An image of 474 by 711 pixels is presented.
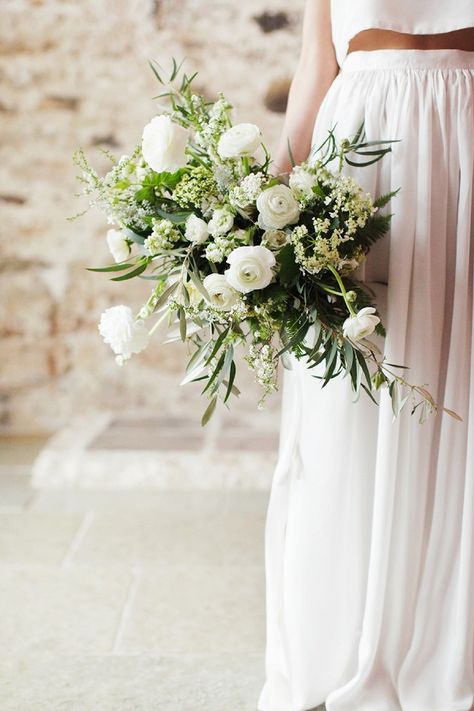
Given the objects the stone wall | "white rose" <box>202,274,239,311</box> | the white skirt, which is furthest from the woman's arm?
the stone wall

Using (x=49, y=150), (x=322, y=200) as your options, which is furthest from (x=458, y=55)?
(x=49, y=150)

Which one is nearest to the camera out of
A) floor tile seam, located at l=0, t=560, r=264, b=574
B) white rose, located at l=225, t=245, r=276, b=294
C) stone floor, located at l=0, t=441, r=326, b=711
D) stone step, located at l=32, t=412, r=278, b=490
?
white rose, located at l=225, t=245, r=276, b=294

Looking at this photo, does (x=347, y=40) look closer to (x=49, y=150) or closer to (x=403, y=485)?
(x=403, y=485)

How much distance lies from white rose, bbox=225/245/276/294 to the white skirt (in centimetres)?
34

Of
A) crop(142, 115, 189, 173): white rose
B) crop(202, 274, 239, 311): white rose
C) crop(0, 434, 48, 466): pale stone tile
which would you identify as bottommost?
crop(0, 434, 48, 466): pale stone tile

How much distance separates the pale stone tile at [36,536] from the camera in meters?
2.75

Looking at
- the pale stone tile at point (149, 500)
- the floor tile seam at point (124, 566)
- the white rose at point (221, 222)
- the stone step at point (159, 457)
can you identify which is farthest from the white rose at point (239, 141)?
the stone step at point (159, 457)

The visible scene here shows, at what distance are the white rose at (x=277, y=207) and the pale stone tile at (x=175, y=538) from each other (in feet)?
4.99

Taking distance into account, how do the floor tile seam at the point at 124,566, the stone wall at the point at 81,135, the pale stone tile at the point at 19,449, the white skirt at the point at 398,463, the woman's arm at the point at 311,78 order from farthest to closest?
the stone wall at the point at 81,135, the pale stone tile at the point at 19,449, the floor tile seam at the point at 124,566, the woman's arm at the point at 311,78, the white skirt at the point at 398,463

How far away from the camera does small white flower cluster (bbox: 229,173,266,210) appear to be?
1.49 metres

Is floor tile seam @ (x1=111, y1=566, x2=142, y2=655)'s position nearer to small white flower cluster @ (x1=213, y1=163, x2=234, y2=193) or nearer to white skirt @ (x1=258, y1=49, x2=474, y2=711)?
white skirt @ (x1=258, y1=49, x2=474, y2=711)

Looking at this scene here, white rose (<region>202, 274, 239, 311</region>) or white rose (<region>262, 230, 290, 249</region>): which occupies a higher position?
white rose (<region>262, 230, 290, 249</region>)

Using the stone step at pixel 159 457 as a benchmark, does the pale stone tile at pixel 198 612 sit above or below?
below

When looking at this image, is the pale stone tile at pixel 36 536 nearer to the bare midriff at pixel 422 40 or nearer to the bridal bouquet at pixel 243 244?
the bridal bouquet at pixel 243 244
